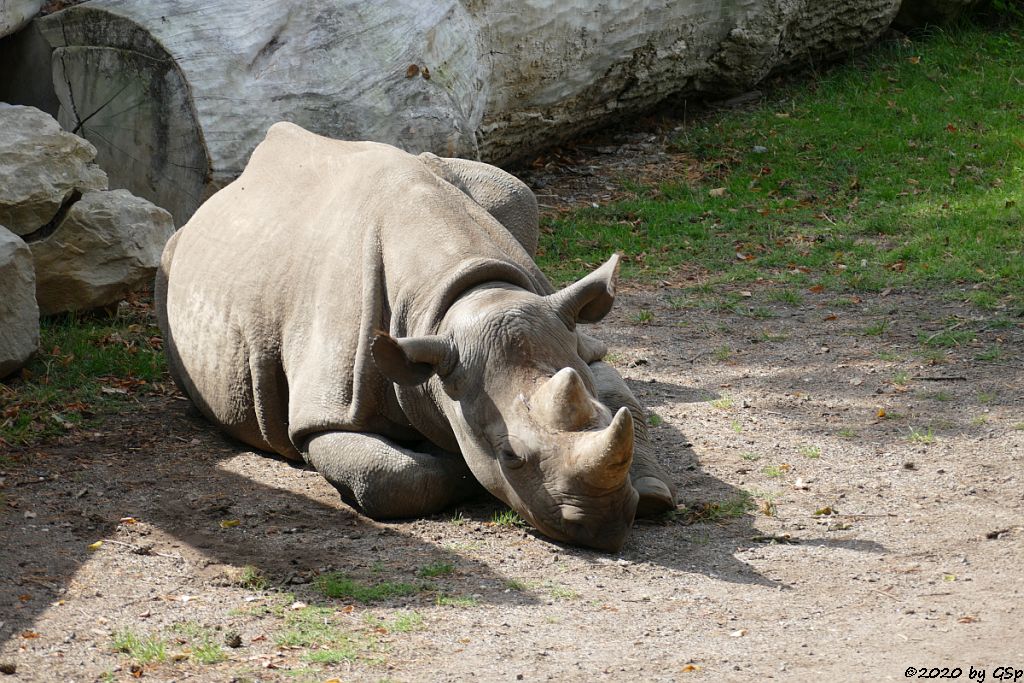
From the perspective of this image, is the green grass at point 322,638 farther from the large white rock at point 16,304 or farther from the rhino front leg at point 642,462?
the large white rock at point 16,304

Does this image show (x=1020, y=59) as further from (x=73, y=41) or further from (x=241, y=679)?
(x=241, y=679)

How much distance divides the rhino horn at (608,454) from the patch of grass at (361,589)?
2.58 ft

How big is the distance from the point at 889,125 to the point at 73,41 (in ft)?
23.8

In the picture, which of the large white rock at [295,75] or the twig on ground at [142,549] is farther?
the large white rock at [295,75]

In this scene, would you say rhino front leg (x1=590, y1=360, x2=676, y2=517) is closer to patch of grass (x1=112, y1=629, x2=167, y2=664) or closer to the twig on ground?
the twig on ground

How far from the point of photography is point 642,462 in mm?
5816

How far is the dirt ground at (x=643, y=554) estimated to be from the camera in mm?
4422

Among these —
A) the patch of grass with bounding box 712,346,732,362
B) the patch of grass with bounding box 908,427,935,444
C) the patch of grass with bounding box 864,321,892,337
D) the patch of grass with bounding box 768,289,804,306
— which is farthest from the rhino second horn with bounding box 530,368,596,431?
the patch of grass with bounding box 768,289,804,306

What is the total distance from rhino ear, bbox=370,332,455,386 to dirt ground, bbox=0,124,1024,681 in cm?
70

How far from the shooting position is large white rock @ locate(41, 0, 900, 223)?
8805mm

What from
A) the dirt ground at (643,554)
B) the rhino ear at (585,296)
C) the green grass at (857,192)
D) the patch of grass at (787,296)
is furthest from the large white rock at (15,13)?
the patch of grass at (787,296)

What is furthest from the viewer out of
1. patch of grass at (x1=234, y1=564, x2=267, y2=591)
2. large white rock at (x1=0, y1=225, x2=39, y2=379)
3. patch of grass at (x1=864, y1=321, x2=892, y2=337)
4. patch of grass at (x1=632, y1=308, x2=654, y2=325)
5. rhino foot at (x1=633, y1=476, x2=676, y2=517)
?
patch of grass at (x1=632, y1=308, x2=654, y2=325)

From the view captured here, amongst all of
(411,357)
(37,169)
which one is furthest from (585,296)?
(37,169)

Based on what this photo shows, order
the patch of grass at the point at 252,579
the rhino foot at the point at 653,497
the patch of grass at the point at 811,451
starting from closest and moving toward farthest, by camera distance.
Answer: the patch of grass at the point at 252,579 → the rhino foot at the point at 653,497 → the patch of grass at the point at 811,451
